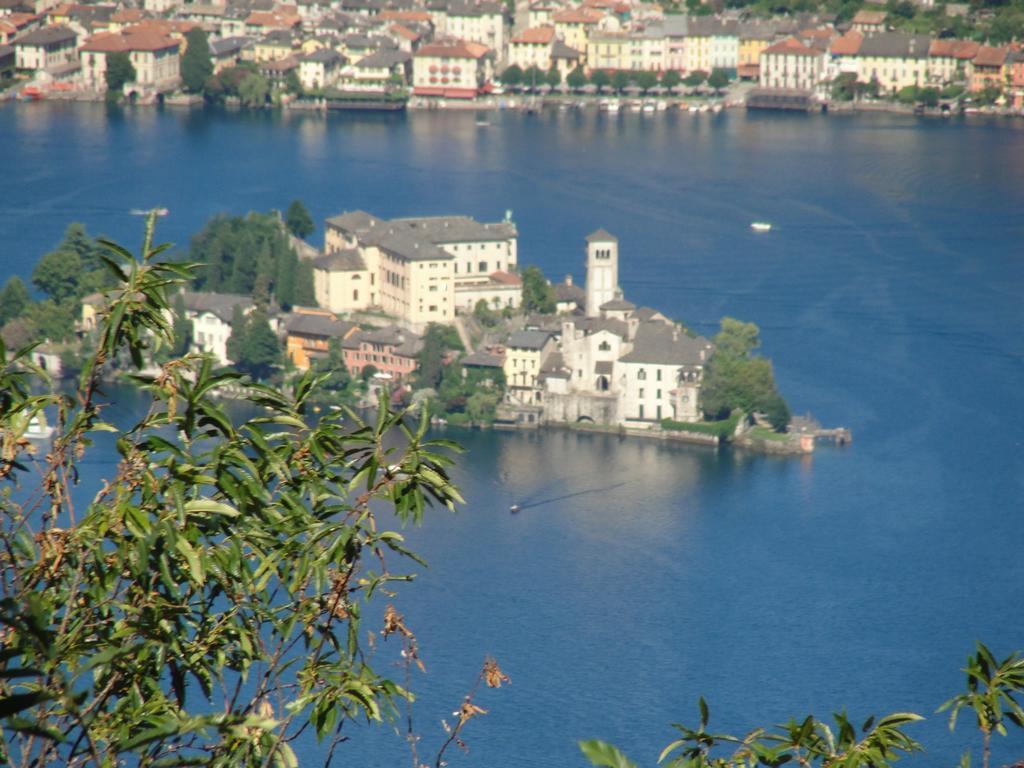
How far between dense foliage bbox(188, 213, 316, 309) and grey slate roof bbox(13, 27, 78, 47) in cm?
1274

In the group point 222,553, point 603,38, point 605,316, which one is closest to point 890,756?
point 222,553

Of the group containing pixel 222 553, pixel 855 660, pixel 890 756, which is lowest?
pixel 855 660

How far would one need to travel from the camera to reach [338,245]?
58.5 feet

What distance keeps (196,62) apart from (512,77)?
4.43 meters

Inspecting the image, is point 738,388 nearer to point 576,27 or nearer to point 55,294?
point 55,294

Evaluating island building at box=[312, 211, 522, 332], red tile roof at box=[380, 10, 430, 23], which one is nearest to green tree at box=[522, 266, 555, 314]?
island building at box=[312, 211, 522, 332]

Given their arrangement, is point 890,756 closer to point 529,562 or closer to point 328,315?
point 529,562

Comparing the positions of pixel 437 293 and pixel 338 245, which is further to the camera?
pixel 338 245

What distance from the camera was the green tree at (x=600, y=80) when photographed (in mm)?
30844

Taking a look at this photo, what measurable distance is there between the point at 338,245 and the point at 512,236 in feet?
4.79

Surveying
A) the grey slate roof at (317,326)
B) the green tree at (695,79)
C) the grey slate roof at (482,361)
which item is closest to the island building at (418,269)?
the grey slate roof at (317,326)

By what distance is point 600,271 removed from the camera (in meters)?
16.0

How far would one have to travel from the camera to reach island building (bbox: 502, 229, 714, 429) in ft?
49.2

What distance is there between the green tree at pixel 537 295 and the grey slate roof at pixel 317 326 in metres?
1.35
